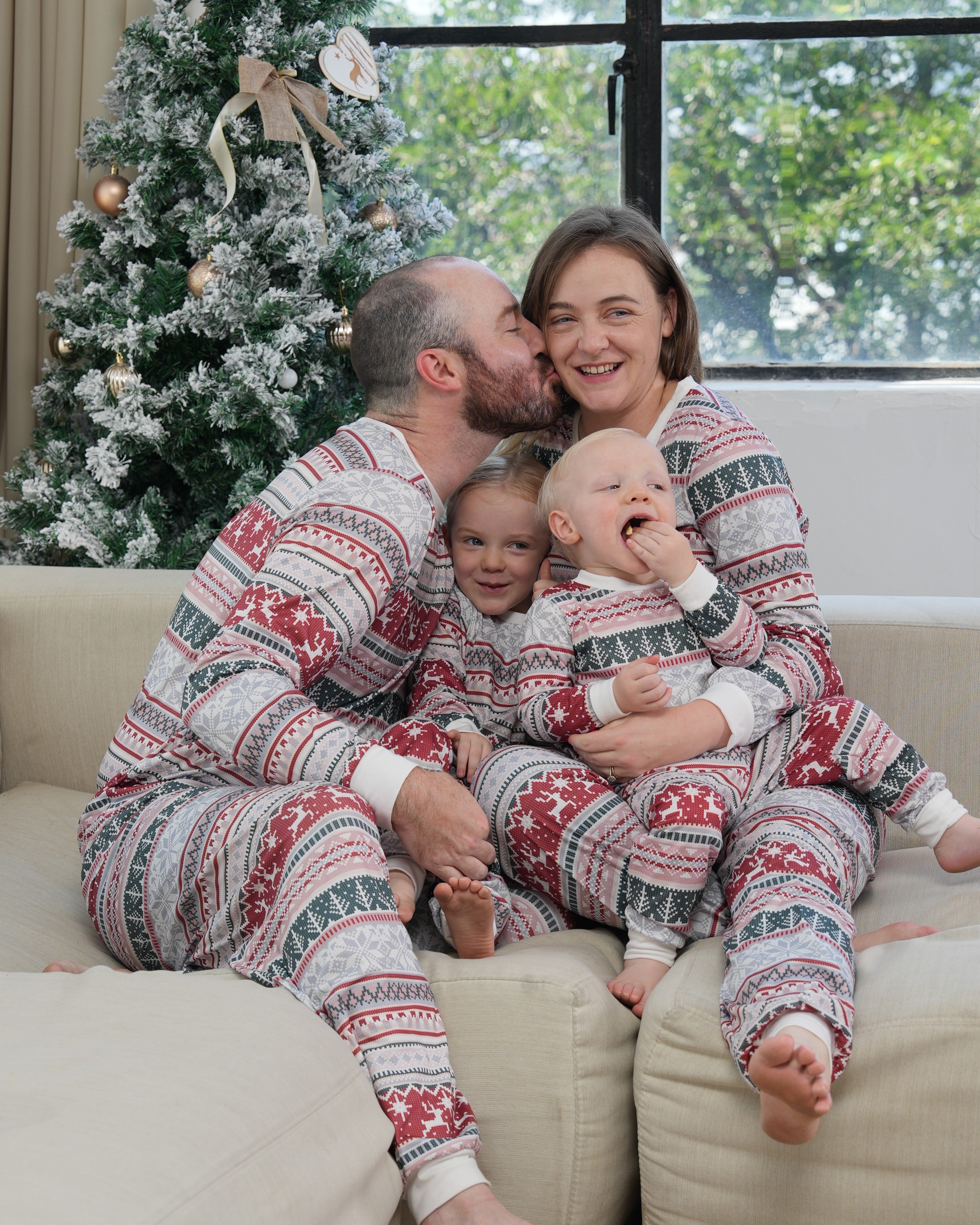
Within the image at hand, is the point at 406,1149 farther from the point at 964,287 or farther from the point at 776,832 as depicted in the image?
the point at 964,287

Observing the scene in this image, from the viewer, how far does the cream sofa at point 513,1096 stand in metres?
0.82

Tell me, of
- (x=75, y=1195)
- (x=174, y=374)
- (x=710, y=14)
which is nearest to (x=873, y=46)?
(x=710, y=14)

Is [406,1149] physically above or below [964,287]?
below

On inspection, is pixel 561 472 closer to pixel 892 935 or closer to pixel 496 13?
pixel 892 935

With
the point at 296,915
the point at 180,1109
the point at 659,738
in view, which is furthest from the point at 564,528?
the point at 180,1109

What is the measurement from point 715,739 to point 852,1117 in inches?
18.7

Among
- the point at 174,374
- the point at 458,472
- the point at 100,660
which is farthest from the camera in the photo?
the point at 174,374

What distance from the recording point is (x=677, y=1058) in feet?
3.60

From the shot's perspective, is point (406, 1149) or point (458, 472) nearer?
point (406, 1149)

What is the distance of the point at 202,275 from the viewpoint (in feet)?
7.43

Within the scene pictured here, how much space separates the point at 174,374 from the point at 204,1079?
181 centimetres

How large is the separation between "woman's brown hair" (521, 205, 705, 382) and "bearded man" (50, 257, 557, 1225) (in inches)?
3.3

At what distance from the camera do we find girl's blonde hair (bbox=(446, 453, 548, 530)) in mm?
1675

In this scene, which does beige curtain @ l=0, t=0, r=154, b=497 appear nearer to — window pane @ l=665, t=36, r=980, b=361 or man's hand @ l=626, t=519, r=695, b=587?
window pane @ l=665, t=36, r=980, b=361
